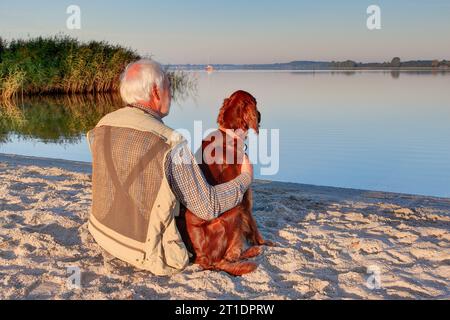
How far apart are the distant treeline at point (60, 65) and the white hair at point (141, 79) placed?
821 inches

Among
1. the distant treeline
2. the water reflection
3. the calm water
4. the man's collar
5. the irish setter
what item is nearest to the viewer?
the man's collar

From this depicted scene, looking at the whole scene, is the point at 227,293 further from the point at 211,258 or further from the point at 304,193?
the point at 304,193

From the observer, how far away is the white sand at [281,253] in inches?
141

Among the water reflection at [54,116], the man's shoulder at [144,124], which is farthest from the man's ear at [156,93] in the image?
the water reflection at [54,116]

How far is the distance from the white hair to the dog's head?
550 mm

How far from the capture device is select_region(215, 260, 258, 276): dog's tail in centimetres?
383

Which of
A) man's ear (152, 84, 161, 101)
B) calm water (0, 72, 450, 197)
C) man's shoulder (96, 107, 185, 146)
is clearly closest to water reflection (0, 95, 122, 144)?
calm water (0, 72, 450, 197)

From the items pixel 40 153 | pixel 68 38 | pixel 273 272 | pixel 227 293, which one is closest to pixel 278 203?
pixel 273 272

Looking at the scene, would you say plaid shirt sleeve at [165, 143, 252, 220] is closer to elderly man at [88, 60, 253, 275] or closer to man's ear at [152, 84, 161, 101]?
elderly man at [88, 60, 253, 275]

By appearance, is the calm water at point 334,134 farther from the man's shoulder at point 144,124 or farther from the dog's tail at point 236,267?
the man's shoulder at point 144,124

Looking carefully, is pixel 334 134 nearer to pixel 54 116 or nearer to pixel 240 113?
pixel 54 116

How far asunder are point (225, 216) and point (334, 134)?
1134cm
